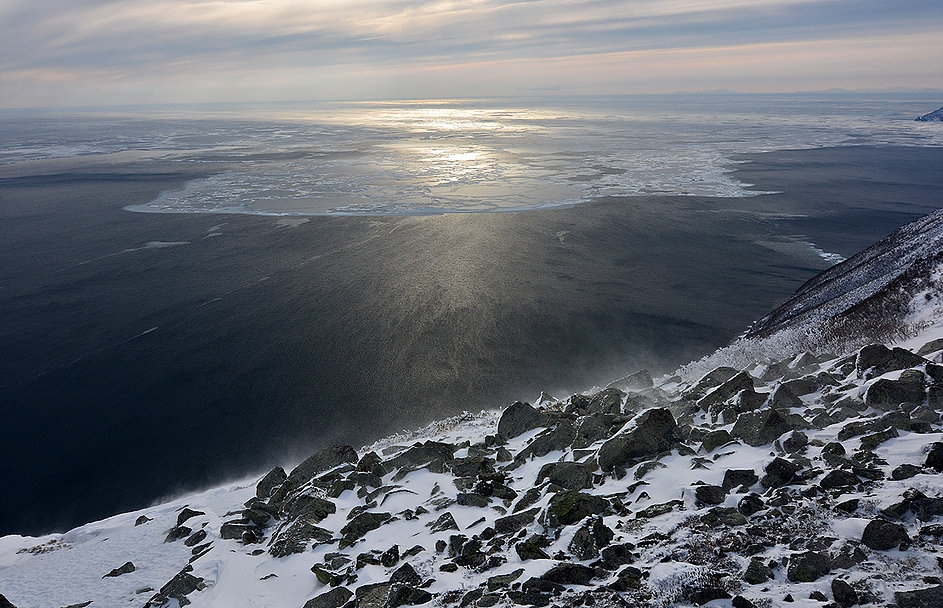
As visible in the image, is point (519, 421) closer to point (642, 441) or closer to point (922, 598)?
point (642, 441)

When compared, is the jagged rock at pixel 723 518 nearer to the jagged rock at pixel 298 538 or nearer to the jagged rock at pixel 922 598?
the jagged rock at pixel 922 598

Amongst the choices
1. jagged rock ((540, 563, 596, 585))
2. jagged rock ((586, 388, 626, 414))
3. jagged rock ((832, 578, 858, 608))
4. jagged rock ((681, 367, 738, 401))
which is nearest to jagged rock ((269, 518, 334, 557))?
jagged rock ((540, 563, 596, 585))

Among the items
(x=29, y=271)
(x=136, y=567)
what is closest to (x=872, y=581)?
(x=136, y=567)

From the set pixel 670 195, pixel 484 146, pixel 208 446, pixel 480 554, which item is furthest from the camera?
pixel 484 146

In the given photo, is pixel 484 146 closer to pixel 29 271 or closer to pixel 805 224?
pixel 805 224

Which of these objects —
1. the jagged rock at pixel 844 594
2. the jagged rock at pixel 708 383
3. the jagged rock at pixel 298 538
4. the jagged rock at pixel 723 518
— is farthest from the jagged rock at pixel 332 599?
the jagged rock at pixel 708 383

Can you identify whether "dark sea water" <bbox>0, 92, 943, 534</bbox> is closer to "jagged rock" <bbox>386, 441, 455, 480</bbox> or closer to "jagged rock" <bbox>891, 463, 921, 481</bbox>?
"jagged rock" <bbox>386, 441, 455, 480</bbox>
